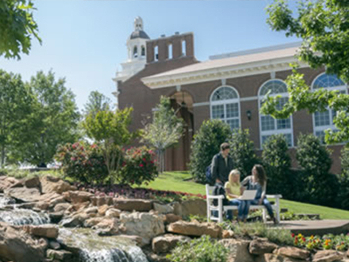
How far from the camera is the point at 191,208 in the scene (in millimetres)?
12828

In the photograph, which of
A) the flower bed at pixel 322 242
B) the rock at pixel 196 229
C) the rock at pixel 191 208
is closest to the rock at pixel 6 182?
the rock at pixel 191 208

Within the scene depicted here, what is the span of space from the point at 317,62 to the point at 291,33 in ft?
3.66

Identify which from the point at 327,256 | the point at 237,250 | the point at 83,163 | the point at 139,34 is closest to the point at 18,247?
the point at 237,250

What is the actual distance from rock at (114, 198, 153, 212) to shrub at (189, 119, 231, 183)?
1203cm

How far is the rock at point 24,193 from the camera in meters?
13.2

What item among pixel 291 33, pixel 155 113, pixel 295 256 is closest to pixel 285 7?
pixel 291 33

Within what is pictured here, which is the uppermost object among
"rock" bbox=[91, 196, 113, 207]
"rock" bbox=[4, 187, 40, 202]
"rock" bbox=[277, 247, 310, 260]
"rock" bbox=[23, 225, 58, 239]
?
"rock" bbox=[4, 187, 40, 202]

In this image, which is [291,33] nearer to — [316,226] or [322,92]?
[322,92]

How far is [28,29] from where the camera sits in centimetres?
541

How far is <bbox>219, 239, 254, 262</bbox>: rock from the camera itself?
29.9 feet

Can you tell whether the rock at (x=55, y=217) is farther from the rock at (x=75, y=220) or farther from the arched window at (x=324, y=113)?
the arched window at (x=324, y=113)

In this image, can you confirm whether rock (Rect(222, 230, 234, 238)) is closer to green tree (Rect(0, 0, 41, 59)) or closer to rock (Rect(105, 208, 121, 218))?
rock (Rect(105, 208, 121, 218))

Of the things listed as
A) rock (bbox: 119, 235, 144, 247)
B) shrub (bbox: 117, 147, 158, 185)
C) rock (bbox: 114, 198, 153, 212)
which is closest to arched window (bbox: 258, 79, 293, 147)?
shrub (bbox: 117, 147, 158, 185)

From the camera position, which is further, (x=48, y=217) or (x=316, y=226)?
(x=48, y=217)
